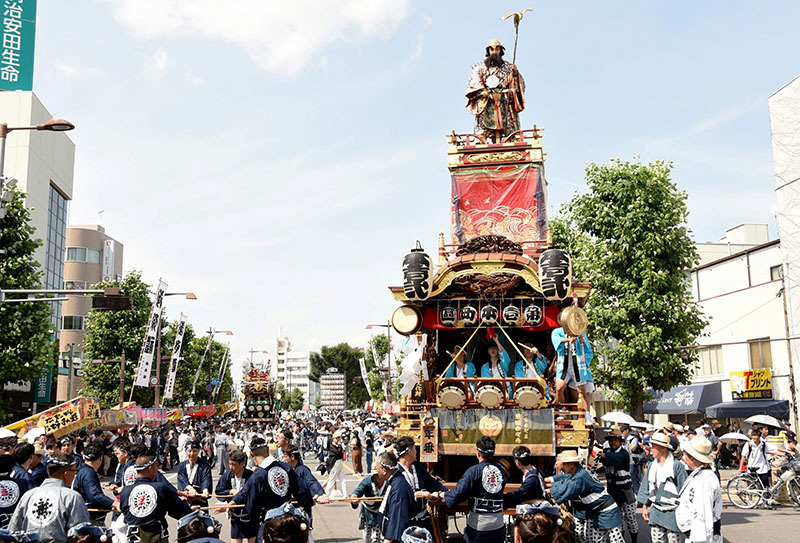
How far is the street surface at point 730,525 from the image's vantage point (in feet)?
41.8

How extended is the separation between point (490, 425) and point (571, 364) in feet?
7.19

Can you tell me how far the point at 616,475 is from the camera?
446 inches

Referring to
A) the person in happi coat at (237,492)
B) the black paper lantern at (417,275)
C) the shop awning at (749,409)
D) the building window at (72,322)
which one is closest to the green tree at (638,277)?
the shop awning at (749,409)

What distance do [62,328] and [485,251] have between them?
2273 inches

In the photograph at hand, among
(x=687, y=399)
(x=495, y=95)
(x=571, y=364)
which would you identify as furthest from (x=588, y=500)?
(x=687, y=399)

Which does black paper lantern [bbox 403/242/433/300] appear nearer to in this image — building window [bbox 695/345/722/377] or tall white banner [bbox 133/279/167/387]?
tall white banner [bbox 133/279/167/387]

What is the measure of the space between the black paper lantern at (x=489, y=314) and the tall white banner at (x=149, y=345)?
20058 mm

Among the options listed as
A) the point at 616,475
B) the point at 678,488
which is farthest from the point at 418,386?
the point at 678,488

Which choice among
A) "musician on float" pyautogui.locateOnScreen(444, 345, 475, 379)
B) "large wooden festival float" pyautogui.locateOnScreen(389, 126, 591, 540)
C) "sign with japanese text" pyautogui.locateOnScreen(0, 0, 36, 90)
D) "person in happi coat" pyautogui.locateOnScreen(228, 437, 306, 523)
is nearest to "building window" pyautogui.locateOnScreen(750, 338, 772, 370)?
"large wooden festival float" pyautogui.locateOnScreen(389, 126, 591, 540)

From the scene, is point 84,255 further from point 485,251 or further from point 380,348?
point 485,251

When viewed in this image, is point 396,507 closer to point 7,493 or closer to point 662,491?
point 662,491

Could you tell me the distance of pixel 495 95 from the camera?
59.2 ft

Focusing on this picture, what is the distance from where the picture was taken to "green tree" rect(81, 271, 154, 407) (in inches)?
1571

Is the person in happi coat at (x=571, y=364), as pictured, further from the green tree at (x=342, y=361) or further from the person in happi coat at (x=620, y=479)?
the green tree at (x=342, y=361)
